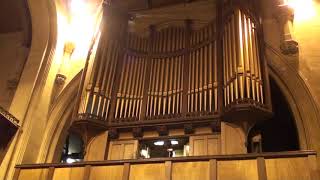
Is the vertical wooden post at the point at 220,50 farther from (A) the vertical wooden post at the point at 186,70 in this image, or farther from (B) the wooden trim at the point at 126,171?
(B) the wooden trim at the point at 126,171

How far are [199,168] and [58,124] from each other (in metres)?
3.87

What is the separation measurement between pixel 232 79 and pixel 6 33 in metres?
6.35

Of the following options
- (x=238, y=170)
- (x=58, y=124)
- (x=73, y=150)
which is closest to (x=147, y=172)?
(x=238, y=170)

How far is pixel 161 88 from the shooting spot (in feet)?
26.2

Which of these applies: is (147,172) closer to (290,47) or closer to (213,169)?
(213,169)

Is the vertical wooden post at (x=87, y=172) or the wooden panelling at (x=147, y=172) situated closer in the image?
the wooden panelling at (x=147, y=172)

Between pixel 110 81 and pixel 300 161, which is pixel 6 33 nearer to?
pixel 110 81

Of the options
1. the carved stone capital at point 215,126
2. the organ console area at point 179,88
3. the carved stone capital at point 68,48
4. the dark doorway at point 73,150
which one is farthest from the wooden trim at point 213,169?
the dark doorway at point 73,150

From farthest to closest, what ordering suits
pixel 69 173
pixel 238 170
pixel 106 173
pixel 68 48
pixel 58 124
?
1. pixel 68 48
2. pixel 58 124
3. pixel 69 173
4. pixel 106 173
5. pixel 238 170

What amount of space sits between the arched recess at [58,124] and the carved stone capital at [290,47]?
4553 mm

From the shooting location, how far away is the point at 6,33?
10609mm

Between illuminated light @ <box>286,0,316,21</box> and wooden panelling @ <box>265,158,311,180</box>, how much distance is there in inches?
157

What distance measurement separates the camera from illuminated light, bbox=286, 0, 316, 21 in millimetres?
8820

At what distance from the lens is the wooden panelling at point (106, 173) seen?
654 centimetres
